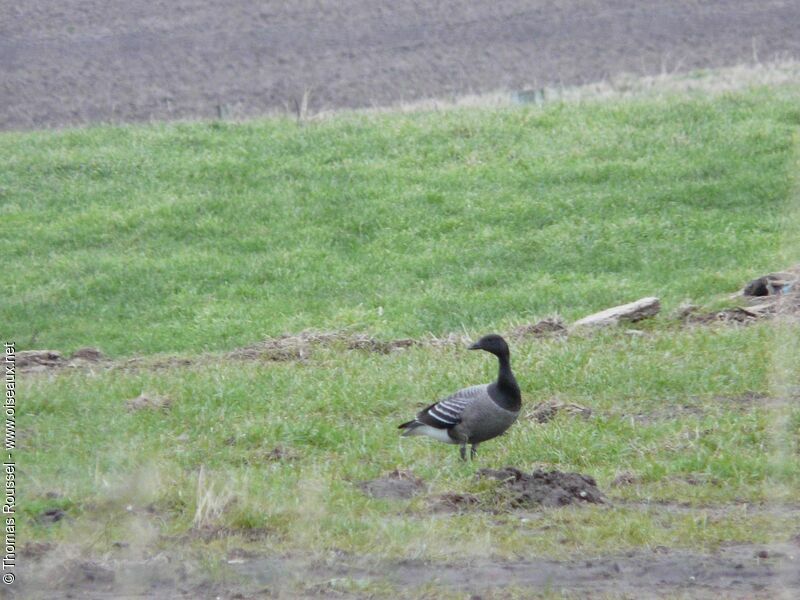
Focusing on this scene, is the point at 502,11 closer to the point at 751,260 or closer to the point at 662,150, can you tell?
the point at 662,150

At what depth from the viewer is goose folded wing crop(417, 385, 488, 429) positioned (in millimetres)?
8695

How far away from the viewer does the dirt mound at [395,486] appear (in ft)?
27.1

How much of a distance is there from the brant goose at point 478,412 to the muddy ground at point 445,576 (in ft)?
5.93

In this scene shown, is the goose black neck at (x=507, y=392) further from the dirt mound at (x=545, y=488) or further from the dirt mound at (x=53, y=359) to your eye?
the dirt mound at (x=53, y=359)

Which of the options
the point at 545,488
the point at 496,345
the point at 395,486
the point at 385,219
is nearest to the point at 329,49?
the point at 385,219

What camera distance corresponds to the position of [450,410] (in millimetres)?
8742

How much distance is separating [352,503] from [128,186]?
14044 mm

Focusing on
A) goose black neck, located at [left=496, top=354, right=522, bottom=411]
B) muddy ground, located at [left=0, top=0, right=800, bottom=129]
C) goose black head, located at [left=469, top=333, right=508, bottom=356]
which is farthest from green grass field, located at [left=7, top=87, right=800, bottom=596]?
muddy ground, located at [left=0, top=0, right=800, bottom=129]

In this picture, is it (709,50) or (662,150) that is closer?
(662,150)

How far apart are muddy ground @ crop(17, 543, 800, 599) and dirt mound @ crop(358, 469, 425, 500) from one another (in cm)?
131

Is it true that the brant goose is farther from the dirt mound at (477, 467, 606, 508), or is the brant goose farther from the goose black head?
the dirt mound at (477, 467, 606, 508)

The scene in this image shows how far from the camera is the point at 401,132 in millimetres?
22297

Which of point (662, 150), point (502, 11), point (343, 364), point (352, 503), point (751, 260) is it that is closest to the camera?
point (352, 503)

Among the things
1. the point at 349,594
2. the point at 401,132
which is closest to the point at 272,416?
the point at 349,594
